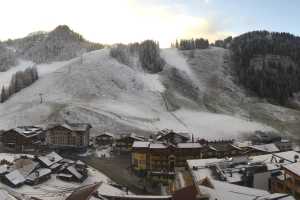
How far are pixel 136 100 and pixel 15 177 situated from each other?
264ft

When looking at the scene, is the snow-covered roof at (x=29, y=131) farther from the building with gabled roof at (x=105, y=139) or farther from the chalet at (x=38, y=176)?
the chalet at (x=38, y=176)

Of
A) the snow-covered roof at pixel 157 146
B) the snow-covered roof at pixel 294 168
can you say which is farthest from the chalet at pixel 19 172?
the snow-covered roof at pixel 294 168

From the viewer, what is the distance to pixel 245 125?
401 ft

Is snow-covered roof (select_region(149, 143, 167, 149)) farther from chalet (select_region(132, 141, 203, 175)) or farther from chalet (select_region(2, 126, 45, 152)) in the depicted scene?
chalet (select_region(2, 126, 45, 152))

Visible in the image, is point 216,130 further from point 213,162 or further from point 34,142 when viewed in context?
point 213,162

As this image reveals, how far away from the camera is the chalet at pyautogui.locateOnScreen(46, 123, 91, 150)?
9150 centimetres

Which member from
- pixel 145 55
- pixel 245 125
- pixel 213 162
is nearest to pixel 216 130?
pixel 245 125

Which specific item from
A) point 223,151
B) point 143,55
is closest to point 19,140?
point 223,151

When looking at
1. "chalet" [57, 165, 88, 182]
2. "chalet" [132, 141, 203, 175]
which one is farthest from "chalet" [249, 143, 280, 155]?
"chalet" [57, 165, 88, 182]

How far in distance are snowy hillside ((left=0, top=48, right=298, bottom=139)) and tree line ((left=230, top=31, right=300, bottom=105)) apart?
8092 millimetres

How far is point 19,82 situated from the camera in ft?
491

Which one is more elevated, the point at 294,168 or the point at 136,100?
the point at 136,100

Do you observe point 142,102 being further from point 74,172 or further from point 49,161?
point 74,172

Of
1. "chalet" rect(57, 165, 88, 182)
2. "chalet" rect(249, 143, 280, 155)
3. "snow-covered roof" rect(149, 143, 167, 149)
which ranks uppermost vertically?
"snow-covered roof" rect(149, 143, 167, 149)
